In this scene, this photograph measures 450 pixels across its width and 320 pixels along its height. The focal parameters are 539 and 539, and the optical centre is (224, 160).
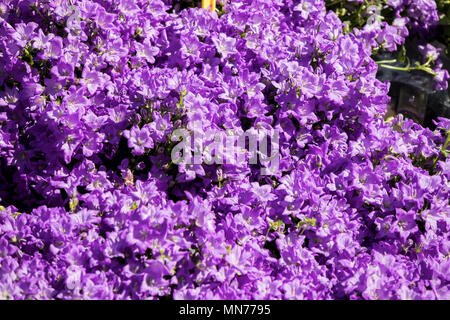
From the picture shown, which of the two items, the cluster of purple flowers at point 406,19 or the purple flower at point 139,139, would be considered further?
the cluster of purple flowers at point 406,19

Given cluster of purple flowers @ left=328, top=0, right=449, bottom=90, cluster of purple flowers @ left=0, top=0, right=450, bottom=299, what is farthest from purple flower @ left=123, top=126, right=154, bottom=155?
cluster of purple flowers @ left=328, top=0, right=449, bottom=90

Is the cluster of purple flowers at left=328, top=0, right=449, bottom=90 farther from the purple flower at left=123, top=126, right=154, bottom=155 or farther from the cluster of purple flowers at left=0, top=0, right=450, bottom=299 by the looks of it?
the purple flower at left=123, top=126, right=154, bottom=155

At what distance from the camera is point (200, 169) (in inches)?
71.4

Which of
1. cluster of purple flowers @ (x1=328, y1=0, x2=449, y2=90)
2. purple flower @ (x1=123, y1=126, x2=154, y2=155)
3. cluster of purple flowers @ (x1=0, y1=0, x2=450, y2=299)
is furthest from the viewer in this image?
cluster of purple flowers @ (x1=328, y1=0, x2=449, y2=90)

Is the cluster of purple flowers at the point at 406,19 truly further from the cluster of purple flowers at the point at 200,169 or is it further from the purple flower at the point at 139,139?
the purple flower at the point at 139,139

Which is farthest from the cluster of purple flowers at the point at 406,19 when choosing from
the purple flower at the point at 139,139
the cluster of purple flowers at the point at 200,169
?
the purple flower at the point at 139,139

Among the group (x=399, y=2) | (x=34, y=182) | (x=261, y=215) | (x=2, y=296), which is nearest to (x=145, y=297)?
(x=2, y=296)

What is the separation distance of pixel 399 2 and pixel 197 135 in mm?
1751

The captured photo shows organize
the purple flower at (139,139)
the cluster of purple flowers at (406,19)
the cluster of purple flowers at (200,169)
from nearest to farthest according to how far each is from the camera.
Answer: the cluster of purple flowers at (200,169) < the purple flower at (139,139) < the cluster of purple flowers at (406,19)

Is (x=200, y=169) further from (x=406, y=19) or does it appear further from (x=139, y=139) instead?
(x=406, y=19)

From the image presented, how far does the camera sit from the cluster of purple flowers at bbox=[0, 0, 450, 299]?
1.62m

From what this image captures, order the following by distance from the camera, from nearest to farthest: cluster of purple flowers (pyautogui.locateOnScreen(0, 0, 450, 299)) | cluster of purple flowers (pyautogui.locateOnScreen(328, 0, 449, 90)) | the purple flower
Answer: cluster of purple flowers (pyautogui.locateOnScreen(0, 0, 450, 299)) → the purple flower → cluster of purple flowers (pyautogui.locateOnScreen(328, 0, 449, 90))

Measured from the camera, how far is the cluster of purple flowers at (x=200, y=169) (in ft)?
5.33

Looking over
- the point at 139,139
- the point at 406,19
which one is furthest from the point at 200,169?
the point at 406,19
